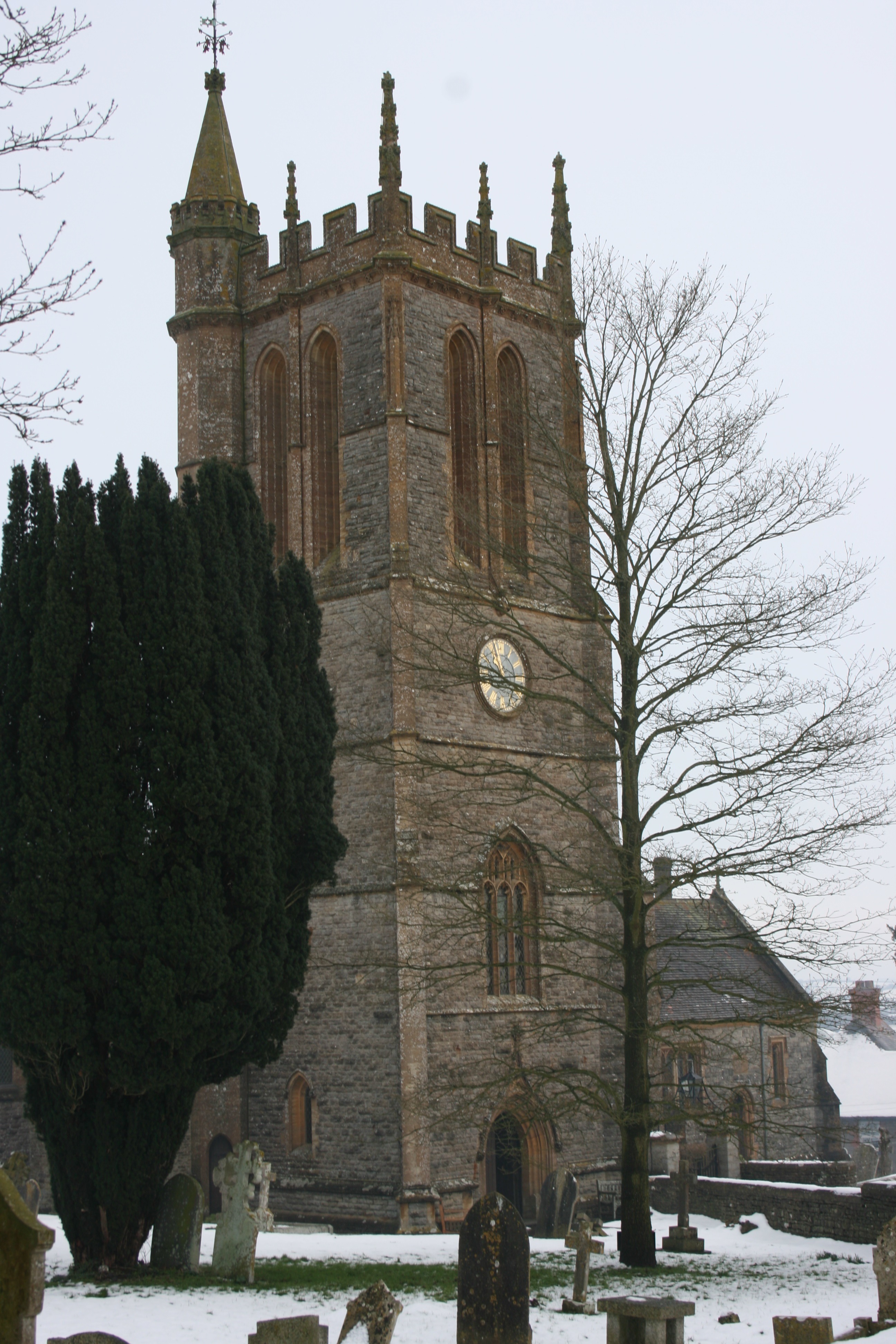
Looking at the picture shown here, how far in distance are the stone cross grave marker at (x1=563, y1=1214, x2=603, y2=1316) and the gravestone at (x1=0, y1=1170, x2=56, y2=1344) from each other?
585cm

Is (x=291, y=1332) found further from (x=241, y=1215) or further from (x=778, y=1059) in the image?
(x=778, y=1059)

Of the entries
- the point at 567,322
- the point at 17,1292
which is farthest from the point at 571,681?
the point at 17,1292

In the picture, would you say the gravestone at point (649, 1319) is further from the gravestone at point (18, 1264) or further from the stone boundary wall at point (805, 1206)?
the stone boundary wall at point (805, 1206)

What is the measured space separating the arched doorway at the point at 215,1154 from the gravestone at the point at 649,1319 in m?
15.4

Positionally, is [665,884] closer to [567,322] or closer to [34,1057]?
[34,1057]

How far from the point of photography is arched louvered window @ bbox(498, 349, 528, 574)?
24.6m

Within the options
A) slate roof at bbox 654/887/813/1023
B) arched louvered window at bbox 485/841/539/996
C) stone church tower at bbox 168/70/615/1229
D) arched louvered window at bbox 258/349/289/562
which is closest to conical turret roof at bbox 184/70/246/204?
stone church tower at bbox 168/70/615/1229

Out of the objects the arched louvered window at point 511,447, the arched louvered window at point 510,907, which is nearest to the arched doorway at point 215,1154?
the arched louvered window at point 510,907

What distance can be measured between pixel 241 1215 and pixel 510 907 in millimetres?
10864

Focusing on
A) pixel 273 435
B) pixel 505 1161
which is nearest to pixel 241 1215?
pixel 505 1161

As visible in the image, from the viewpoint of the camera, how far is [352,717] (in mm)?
22703

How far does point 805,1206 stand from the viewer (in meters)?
18.1

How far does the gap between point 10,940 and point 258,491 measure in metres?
14.2

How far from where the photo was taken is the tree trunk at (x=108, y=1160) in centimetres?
1245
